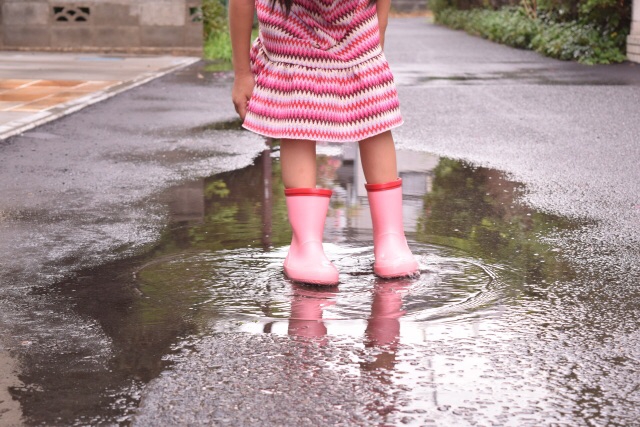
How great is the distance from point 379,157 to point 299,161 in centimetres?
30

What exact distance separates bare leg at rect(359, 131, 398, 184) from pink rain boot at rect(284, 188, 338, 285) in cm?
19

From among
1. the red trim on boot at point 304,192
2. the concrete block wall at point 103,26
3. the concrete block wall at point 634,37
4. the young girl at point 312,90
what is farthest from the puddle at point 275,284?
the concrete block wall at point 103,26

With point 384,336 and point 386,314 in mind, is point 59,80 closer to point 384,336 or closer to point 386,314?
point 386,314

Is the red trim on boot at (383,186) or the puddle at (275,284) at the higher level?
the red trim on boot at (383,186)

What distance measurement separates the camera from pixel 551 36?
20.8 metres

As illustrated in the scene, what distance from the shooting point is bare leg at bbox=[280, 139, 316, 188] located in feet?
14.4

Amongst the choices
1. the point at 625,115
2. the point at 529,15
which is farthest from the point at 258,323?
the point at 529,15

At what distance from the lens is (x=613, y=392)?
3.02 meters

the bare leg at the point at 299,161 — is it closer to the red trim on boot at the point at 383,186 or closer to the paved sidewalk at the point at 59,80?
the red trim on boot at the point at 383,186

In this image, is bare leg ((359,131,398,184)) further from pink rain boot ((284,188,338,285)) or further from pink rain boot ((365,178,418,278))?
pink rain boot ((284,188,338,285))

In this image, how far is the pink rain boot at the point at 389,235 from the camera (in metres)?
4.27

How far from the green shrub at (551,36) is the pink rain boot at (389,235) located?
44.5ft

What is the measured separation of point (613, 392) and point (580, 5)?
16.6 metres

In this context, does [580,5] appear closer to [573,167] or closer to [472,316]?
[573,167]
